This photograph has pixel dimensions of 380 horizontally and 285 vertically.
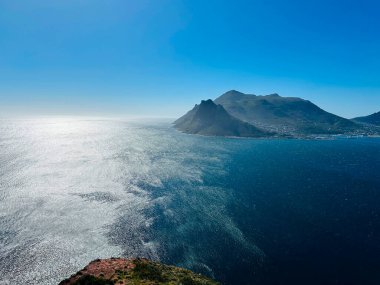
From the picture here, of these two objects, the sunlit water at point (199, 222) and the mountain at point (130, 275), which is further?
the sunlit water at point (199, 222)

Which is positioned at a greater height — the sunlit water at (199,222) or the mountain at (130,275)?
the mountain at (130,275)

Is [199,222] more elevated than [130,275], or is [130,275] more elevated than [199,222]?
[130,275]

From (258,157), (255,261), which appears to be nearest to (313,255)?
(255,261)

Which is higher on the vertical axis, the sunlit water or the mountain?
the mountain

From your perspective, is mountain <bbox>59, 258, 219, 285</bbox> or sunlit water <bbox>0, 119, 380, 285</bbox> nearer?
mountain <bbox>59, 258, 219, 285</bbox>

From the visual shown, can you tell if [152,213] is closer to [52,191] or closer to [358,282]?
[52,191]
